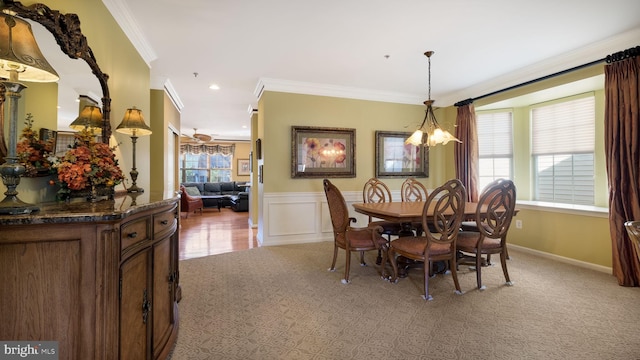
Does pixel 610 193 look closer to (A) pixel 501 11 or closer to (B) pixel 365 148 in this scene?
(A) pixel 501 11

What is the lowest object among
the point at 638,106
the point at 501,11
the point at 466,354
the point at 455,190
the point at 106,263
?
the point at 466,354

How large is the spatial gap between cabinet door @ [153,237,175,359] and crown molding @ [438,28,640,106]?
4663mm

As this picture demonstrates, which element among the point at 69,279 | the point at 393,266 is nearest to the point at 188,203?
the point at 393,266

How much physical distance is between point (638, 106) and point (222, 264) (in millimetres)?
4820

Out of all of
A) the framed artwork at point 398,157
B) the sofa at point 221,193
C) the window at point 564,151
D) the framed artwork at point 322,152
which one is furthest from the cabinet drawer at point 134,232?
the sofa at point 221,193

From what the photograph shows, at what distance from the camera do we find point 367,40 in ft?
10.1

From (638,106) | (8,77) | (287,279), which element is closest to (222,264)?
(287,279)

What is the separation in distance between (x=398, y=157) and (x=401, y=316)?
3.43 m

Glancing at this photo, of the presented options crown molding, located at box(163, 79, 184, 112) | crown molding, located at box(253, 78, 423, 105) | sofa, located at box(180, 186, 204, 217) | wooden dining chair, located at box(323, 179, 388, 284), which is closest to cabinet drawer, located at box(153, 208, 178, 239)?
wooden dining chair, located at box(323, 179, 388, 284)

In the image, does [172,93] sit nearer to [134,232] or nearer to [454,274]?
[134,232]

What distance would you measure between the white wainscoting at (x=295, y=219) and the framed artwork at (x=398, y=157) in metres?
1.30

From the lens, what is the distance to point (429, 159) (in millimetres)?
5398

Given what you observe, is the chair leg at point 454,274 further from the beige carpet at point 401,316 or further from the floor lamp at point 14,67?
the floor lamp at point 14,67

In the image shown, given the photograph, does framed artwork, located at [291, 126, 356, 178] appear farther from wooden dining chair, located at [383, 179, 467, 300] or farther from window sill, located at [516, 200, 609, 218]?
window sill, located at [516, 200, 609, 218]
